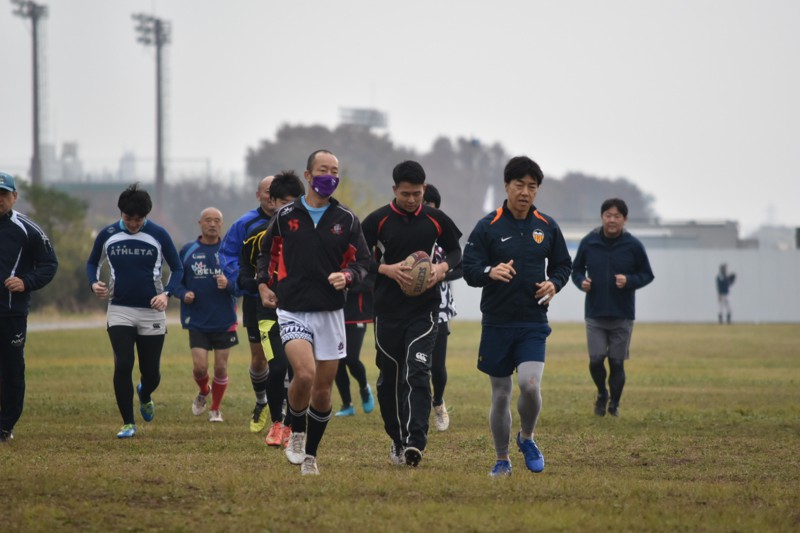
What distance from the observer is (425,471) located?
8.99 metres

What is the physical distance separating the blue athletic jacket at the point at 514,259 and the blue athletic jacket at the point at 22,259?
164 inches

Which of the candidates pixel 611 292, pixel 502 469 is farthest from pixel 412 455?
pixel 611 292

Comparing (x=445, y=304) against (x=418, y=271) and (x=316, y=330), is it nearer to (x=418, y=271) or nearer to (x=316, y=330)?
(x=418, y=271)

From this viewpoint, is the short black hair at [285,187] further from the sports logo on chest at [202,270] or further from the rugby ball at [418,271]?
the sports logo on chest at [202,270]

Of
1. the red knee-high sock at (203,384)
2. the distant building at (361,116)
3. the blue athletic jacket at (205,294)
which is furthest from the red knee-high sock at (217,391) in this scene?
the distant building at (361,116)

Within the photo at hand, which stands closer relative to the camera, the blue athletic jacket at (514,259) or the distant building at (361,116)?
the blue athletic jacket at (514,259)

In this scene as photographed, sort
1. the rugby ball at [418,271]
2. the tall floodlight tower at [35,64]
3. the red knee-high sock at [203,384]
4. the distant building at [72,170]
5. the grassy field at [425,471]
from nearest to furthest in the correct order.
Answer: the grassy field at [425,471] → the rugby ball at [418,271] → the red knee-high sock at [203,384] → the tall floodlight tower at [35,64] → the distant building at [72,170]

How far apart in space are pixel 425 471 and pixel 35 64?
5751 cm

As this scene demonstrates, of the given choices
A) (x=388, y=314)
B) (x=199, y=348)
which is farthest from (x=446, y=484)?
(x=199, y=348)

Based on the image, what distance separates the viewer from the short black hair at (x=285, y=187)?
1070 cm

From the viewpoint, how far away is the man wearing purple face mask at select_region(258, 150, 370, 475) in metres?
8.73

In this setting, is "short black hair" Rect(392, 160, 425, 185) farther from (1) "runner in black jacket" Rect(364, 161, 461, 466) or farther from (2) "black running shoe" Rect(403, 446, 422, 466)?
(2) "black running shoe" Rect(403, 446, 422, 466)

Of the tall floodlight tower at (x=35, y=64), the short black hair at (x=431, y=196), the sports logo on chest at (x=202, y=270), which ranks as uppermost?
the tall floodlight tower at (x=35, y=64)

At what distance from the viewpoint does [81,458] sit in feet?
31.9
